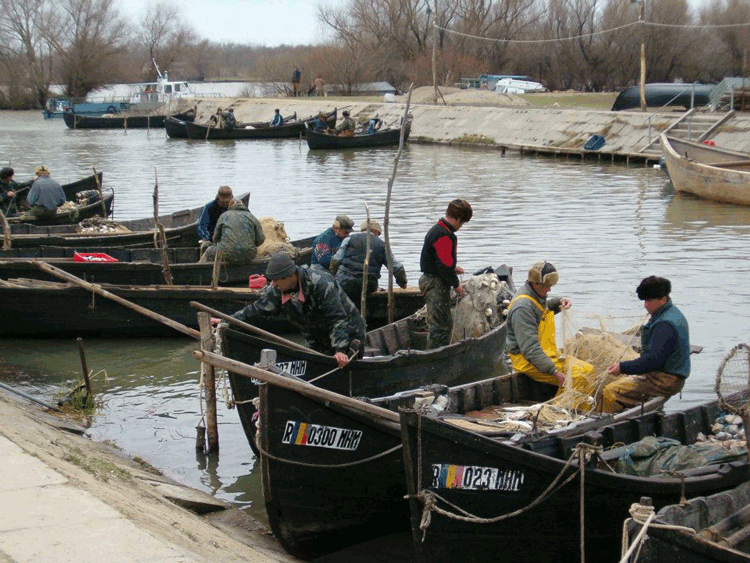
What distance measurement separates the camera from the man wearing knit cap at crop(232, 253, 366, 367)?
27.6ft

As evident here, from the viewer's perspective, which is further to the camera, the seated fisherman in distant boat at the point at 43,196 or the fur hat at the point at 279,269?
the seated fisherman in distant boat at the point at 43,196

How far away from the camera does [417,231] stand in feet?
73.7

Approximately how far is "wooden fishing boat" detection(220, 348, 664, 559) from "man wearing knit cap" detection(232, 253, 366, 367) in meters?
0.95

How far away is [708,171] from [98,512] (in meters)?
22.9

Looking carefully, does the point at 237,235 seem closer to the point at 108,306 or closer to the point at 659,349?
the point at 108,306

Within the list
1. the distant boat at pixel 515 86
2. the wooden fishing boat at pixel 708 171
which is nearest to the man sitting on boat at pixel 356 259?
the wooden fishing boat at pixel 708 171

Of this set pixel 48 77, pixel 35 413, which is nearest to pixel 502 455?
pixel 35 413

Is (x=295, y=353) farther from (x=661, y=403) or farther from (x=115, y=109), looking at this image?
(x=115, y=109)

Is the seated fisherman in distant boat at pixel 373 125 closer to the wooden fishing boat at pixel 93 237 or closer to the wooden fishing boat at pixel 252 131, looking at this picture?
the wooden fishing boat at pixel 252 131

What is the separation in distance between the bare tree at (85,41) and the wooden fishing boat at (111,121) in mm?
21602

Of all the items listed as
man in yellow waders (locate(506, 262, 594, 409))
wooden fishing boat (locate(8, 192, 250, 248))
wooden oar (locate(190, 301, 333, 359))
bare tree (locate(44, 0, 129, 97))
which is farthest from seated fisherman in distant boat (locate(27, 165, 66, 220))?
bare tree (locate(44, 0, 129, 97))

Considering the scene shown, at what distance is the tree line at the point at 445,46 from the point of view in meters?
64.2

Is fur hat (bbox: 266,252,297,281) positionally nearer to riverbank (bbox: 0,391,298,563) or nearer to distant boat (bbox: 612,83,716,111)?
riverbank (bbox: 0,391,298,563)

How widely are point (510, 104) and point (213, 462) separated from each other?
147 ft
